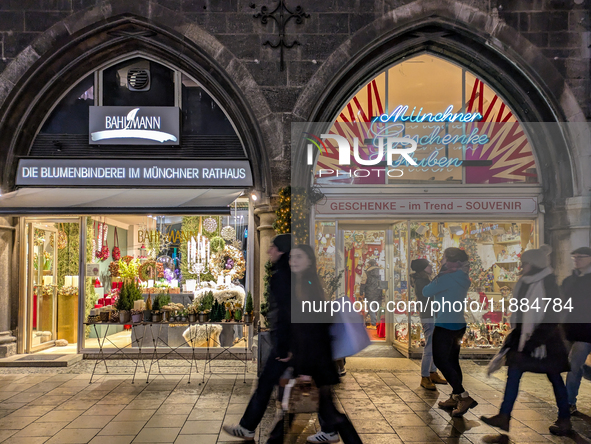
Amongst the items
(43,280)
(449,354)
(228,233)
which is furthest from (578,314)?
(43,280)

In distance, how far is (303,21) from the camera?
8.14m

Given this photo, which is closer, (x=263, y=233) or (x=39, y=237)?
(x=263, y=233)

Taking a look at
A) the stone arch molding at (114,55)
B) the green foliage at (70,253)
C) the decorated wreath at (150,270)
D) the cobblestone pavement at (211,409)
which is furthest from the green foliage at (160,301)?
the stone arch molding at (114,55)

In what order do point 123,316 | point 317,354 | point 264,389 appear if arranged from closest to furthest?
point 317,354
point 264,389
point 123,316

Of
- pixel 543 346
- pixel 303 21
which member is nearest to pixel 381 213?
pixel 303 21

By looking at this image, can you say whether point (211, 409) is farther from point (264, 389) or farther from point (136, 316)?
point (136, 316)

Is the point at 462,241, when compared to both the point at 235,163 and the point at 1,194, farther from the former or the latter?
the point at 1,194

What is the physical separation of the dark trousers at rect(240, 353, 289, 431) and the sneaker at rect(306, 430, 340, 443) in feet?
1.83

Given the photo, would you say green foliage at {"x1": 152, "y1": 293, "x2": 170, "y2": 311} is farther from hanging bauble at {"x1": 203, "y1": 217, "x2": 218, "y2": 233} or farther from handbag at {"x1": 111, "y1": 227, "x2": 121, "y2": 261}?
hanging bauble at {"x1": 203, "y1": 217, "x2": 218, "y2": 233}

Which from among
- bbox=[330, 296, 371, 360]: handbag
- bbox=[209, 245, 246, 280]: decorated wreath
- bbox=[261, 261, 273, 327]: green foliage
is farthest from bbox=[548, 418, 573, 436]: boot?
bbox=[209, 245, 246, 280]: decorated wreath

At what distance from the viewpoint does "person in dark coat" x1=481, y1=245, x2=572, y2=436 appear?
477 centimetres

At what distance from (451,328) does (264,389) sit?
246 cm

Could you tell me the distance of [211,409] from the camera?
582 cm

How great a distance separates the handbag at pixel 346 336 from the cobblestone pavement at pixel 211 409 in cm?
113
